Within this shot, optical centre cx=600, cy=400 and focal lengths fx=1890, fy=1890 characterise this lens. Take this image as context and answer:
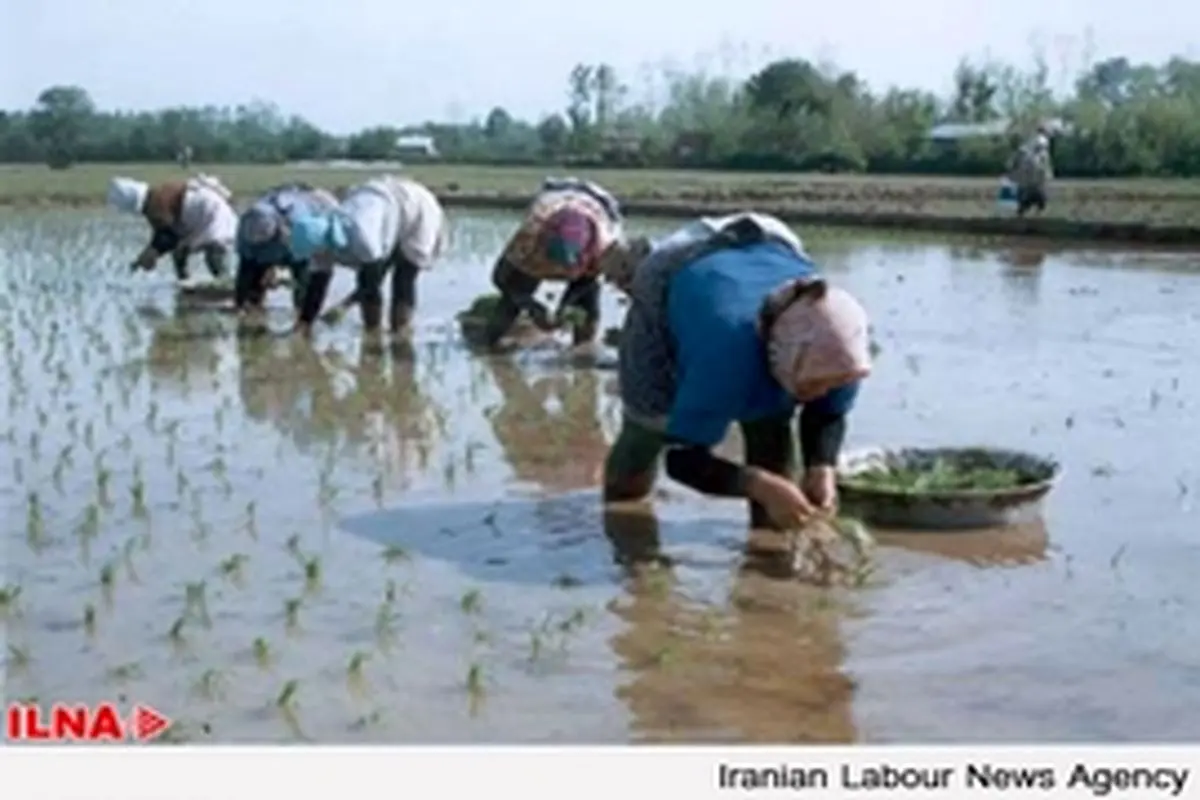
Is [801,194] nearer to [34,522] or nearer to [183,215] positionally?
[183,215]

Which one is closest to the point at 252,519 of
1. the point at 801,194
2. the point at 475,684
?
the point at 475,684

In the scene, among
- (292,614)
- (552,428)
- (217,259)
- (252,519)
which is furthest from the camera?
(217,259)

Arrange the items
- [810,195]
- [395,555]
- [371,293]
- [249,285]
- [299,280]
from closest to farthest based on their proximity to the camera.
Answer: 1. [395,555]
2. [371,293]
3. [299,280]
4. [249,285]
5. [810,195]

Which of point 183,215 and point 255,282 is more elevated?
point 183,215

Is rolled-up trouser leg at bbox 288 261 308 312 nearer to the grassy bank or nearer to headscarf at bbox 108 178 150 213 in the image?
headscarf at bbox 108 178 150 213

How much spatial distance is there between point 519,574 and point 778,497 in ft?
2.11

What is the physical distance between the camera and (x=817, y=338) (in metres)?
3.72

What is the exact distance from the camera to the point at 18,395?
6.60 m

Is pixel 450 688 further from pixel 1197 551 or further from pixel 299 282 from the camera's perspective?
pixel 299 282

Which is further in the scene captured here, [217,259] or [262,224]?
[217,259]

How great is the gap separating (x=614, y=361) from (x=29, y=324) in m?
3.01

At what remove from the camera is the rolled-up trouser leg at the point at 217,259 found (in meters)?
10.5

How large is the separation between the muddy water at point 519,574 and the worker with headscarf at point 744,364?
243mm
